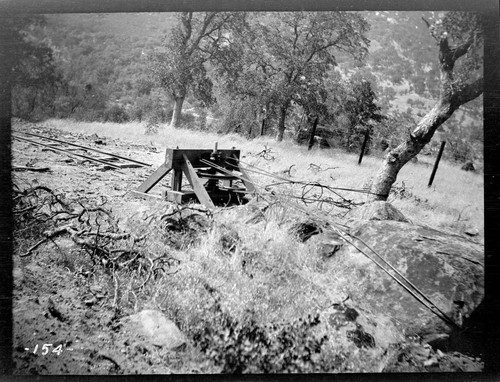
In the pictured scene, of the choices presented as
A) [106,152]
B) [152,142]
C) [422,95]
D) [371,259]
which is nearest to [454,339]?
[371,259]

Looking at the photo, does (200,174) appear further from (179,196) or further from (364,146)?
(364,146)

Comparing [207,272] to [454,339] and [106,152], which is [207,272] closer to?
[106,152]

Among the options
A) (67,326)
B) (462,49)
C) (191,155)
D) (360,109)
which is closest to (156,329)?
(67,326)

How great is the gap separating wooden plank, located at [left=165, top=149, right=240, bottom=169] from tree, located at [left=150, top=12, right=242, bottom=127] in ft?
0.90

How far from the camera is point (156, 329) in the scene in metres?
2.61

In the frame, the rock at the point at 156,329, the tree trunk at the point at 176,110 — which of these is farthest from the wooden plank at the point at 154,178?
the rock at the point at 156,329

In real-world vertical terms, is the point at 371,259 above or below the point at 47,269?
above

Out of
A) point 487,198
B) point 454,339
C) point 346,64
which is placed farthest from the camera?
point 346,64

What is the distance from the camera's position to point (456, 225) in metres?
3.24

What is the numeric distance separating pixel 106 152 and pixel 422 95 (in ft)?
9.16

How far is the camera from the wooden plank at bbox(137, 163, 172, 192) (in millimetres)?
3520

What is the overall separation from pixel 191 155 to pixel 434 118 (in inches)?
84.7

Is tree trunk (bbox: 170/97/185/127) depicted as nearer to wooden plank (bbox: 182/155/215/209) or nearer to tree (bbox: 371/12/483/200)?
wooden plank (bbox: 182/155/215/209)

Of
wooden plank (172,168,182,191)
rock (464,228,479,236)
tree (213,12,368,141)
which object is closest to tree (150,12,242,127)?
tree (213,12,368,141)
